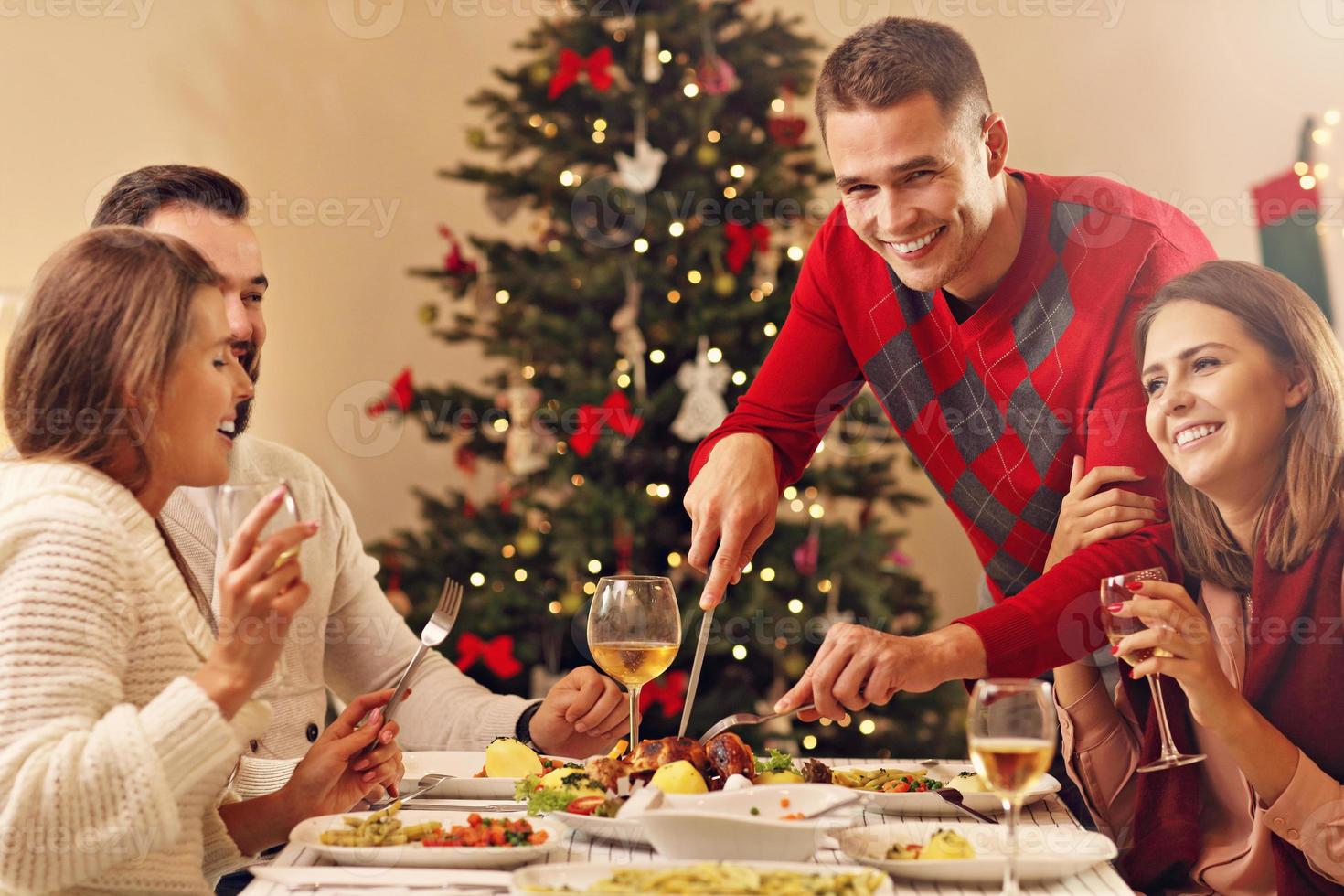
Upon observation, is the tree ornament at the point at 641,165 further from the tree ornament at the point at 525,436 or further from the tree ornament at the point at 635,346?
the tree ornament at the point at 525,436

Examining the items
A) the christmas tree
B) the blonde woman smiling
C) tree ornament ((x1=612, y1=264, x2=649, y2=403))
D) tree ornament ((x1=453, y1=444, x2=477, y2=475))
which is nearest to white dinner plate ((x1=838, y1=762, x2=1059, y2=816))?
the blonde woman smiling

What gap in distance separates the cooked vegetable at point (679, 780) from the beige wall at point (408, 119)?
132 inches

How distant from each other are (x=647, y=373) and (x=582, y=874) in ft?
9.23

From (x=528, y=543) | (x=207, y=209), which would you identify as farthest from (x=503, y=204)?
(x=207, y=209)

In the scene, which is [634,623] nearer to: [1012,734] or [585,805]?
[585,805]

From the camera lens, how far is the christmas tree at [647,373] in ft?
12.2

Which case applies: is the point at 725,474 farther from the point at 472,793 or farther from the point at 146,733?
the point at 146,733

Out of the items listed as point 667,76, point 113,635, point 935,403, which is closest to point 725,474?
point 935,403

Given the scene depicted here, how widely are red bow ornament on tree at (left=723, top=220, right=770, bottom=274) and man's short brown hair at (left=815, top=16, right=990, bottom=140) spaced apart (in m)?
1.73

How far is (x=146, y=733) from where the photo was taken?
1.16 m

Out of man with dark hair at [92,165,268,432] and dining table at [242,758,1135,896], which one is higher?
man with dark hair at [92,165,268,432]

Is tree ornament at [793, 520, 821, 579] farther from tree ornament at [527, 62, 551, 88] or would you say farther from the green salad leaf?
the green salad leaf

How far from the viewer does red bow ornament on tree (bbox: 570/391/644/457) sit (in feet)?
12.1

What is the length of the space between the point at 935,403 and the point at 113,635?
1.41m
